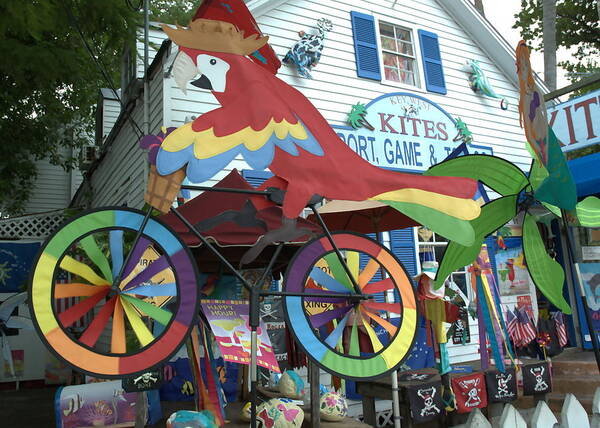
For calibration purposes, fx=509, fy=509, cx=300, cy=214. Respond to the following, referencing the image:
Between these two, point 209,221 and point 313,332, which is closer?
point 313,332

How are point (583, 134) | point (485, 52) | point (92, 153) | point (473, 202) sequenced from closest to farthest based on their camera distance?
point (473, 202) → point (583, 134) → point (485, 52) → point (92, 153)

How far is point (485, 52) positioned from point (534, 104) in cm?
682

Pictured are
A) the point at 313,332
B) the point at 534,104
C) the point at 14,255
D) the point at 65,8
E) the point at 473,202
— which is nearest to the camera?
the point at 313,332

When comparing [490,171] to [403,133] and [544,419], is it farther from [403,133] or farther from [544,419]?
[403,133]

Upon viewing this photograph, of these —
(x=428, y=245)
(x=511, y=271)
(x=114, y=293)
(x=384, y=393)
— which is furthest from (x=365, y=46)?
(x=114, y=293)

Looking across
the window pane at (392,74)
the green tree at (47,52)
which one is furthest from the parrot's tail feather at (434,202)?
the window pane at (392,74)

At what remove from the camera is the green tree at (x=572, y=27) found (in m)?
15.7

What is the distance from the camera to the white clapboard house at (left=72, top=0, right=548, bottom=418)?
657 cm

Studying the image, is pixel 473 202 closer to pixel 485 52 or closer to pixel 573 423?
pixel 573 423

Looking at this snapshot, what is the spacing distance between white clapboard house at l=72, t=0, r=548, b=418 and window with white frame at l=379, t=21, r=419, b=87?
2 cm

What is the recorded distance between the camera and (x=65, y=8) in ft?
11.3

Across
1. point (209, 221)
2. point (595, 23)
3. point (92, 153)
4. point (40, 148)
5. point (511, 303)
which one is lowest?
point (511, 303)

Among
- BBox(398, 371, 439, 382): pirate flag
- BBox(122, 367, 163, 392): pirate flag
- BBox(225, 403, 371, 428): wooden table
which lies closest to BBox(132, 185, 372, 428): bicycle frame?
BBox(225, 403, 371, 428): wooden table

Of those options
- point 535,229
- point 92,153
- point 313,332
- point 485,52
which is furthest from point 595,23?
point 313,332
